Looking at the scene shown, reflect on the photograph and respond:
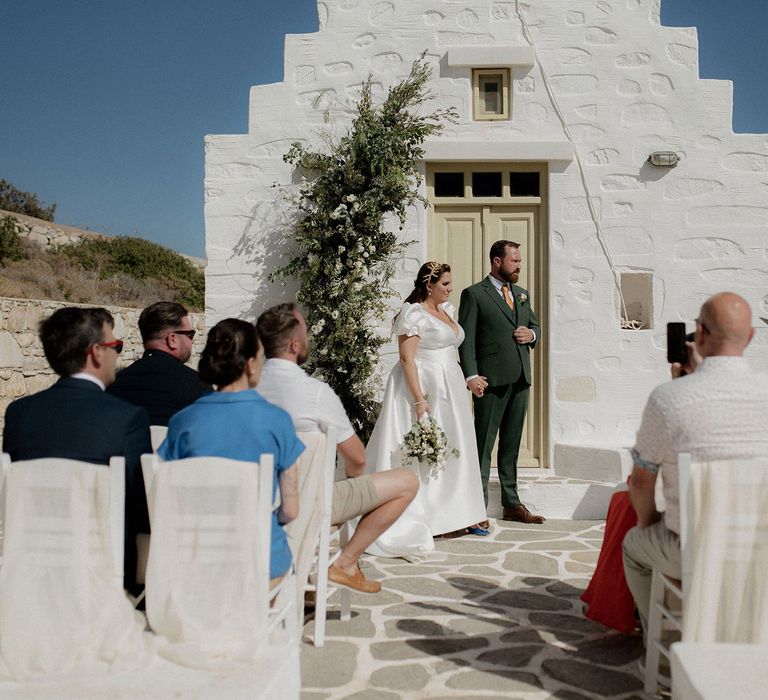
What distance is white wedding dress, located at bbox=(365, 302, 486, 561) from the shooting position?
17.7 feet

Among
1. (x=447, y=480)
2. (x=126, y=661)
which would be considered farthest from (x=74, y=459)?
(x=447, y=480)

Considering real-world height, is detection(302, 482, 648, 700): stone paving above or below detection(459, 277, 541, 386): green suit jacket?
below

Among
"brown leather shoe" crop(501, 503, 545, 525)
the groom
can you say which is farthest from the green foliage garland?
"brown leather shoe" crop(501, 503, 545, 525)

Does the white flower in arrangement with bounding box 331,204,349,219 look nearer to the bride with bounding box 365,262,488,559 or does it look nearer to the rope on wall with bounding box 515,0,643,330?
the bride with bounding box 365,262,488,559

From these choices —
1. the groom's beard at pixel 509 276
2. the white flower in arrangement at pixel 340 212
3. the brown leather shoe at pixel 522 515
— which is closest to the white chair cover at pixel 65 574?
the groom's beard at pixel 509 276

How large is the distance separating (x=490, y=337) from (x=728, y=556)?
10.8ft

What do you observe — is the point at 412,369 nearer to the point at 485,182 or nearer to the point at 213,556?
the point at 485,182

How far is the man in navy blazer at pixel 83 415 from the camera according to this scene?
2.73m

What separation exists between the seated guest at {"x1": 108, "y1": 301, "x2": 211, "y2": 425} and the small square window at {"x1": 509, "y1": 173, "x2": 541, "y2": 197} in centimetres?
392

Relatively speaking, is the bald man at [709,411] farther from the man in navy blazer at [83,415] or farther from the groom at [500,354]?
the groom at [500,354]

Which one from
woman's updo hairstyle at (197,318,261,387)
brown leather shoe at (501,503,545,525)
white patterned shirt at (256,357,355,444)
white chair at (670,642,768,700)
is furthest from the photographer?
brown leather shoe at (501,503,545,525)

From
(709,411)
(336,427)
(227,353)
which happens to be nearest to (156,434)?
(227,353)

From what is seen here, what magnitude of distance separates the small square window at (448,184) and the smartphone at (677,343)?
12.3 ft

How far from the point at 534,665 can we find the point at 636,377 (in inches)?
157
